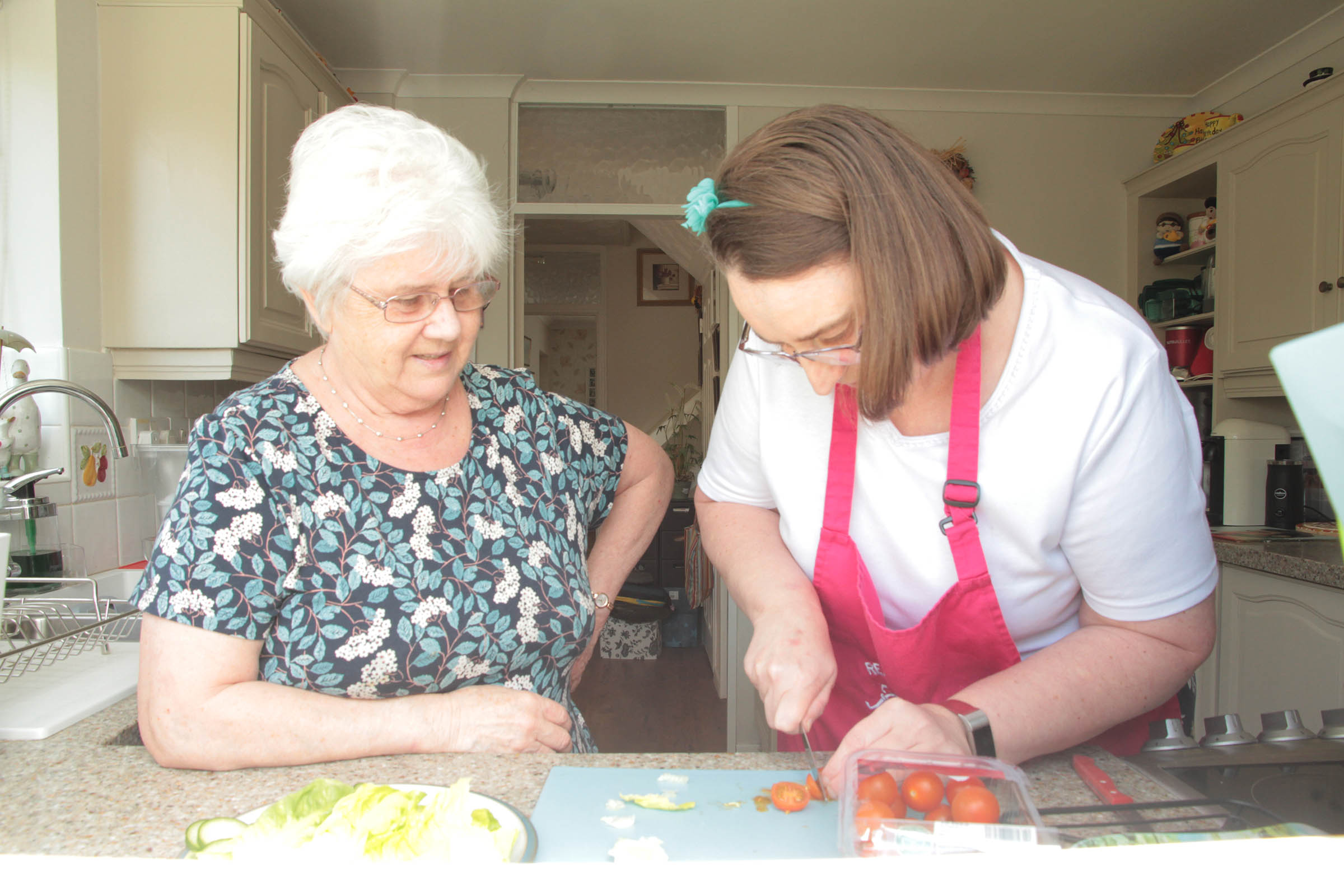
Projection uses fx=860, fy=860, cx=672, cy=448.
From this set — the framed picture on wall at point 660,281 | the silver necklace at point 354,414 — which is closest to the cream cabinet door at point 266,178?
the silver necklace at point 354,414

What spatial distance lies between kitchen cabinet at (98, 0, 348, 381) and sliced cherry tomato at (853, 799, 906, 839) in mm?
2169

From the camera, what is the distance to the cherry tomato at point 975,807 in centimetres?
61

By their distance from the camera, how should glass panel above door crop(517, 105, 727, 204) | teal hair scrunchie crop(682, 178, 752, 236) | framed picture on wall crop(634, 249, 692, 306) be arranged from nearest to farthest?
teal hair scrunchie crop(682, 178, 752, 236)
glass panel above door crop(517, 105, 727, 204)
framed picture on wall crop(634, 249, 692, 306)

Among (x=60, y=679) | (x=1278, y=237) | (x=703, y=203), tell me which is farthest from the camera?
(x=1278, y=237)

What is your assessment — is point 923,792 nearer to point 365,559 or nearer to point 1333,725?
point 1333,725

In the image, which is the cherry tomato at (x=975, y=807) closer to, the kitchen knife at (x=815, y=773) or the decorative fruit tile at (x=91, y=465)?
the kitchen knife at (x=815, y=773)

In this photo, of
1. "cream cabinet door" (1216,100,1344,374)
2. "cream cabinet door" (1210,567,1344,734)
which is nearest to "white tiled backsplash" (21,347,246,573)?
"cream cabinet door" (1210,567,1344,734)

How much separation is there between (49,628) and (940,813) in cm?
155

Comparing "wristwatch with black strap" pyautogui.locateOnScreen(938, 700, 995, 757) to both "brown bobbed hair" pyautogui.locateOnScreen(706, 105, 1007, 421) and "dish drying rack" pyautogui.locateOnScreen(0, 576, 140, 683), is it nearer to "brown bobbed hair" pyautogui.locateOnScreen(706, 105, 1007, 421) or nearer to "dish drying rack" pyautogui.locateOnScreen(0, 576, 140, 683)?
"brown bobbed hair" pyautogui.locateOnScreen(706, 105, 1007, 421)

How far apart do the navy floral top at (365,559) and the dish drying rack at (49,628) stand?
0.38 meters

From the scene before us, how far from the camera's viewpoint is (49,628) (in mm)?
1501

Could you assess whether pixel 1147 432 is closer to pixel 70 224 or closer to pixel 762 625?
pixel 762 625

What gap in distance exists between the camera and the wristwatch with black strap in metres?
0.80

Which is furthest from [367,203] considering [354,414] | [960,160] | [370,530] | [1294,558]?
[960,160]
